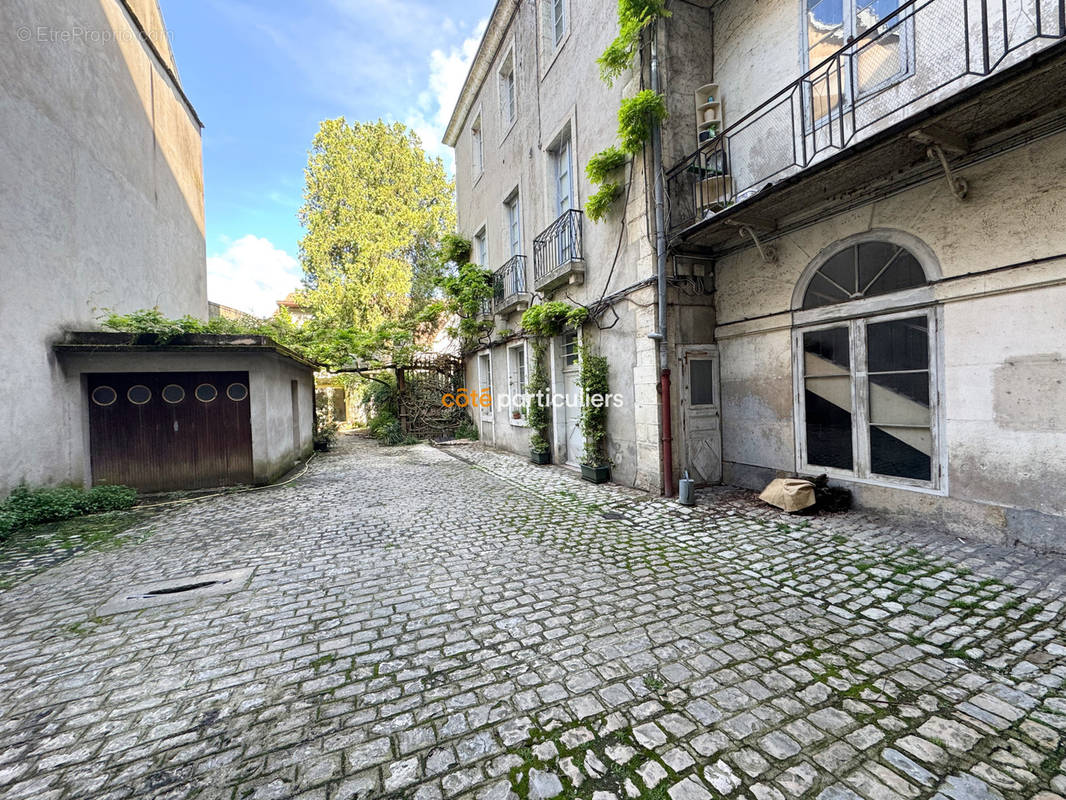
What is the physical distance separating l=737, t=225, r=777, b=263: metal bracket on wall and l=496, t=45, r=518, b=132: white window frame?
7095 millimetres

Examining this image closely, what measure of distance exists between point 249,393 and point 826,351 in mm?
9000

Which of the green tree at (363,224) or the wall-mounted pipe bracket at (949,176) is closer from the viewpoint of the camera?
the wall-mounted pipe bracket at (949,176)

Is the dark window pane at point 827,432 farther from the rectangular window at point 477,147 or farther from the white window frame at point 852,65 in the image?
the rectangular window at point 477,147

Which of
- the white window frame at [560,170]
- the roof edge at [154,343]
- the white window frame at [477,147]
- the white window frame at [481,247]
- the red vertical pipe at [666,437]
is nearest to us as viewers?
the red vertical pipe at [666,437]

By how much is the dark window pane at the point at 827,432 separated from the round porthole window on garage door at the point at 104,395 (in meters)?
10.4

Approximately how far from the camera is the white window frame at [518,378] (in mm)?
10398

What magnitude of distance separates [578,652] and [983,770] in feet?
5.85

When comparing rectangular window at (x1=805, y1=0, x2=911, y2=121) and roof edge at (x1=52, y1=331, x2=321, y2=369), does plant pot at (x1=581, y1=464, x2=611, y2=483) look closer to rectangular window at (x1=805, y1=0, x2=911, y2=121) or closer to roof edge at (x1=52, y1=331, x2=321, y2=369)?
rectangular window at (x1=805, y1=0, x2=911, y2=121)

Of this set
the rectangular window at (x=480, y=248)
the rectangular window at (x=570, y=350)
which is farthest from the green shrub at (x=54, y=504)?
the rectangular window at (x=480, y=248)

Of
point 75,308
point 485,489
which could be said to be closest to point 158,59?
point 75,308

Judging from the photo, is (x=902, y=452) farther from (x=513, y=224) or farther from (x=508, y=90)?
(x=508, y=90)

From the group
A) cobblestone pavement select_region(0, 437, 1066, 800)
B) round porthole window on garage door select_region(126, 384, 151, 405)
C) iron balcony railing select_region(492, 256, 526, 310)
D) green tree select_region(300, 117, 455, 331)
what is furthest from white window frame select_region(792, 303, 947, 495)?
green tree select_region(300, 117, 455, 331)

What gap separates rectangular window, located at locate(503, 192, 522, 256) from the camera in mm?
10867

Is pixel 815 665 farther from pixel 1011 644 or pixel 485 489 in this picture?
pixel 485 489
